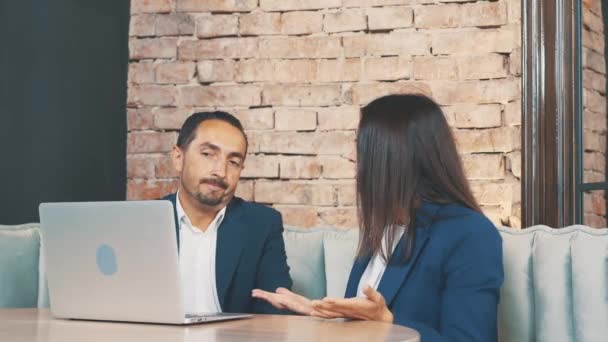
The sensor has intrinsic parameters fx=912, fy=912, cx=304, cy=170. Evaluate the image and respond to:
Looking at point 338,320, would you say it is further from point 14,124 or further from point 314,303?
point 14,124

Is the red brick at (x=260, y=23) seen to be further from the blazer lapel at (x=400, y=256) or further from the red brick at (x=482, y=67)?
the blazer lapel at (x=400, y=256)

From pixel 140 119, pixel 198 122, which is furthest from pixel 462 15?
pixel 140 119

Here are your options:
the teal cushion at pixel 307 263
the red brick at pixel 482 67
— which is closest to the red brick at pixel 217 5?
the red brick at pixel 482 67

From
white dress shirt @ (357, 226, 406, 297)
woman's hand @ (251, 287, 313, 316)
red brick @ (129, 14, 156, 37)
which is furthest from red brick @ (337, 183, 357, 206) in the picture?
woman's hand @ (251, 287, 313, 316)

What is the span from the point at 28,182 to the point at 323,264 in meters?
1.01

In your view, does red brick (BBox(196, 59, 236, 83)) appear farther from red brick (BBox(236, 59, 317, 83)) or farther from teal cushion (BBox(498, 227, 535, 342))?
teal cushion (BBox(498, 227, 535, 342))

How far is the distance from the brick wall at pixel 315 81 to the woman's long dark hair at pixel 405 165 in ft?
3.52

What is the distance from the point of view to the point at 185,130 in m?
2.77

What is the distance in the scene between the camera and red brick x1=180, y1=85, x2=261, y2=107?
3205mm

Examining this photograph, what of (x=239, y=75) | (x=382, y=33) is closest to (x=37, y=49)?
(x=239, y=75)

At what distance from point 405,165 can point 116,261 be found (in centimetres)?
63

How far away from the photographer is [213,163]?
2.66m

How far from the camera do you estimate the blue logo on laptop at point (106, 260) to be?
1710 mm

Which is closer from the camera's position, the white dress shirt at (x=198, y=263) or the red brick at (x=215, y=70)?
the white dress shirt at (x=198, y=263)
